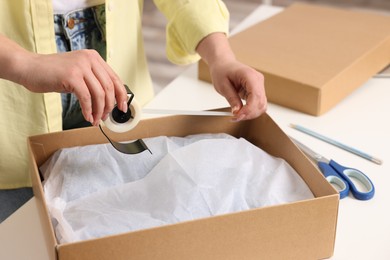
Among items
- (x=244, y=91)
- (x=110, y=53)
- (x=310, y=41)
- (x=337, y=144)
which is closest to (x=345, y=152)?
(x=337, y=144)

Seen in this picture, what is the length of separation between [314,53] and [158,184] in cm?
51

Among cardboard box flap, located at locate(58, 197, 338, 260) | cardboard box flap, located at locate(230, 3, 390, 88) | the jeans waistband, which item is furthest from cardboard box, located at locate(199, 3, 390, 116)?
cardboard box flap, located at locate(58, 197, 338, 260)

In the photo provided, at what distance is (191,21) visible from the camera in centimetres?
93

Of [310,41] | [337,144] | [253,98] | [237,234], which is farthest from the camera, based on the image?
[310,41]

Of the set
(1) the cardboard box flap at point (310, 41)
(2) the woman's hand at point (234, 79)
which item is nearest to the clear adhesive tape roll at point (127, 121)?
(2) the woman's hand at point (234, 79)

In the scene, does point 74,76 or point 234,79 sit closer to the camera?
point 74,76

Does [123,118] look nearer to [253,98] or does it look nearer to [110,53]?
[253,98]

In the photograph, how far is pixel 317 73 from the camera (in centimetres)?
97

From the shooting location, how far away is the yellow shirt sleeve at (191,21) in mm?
927

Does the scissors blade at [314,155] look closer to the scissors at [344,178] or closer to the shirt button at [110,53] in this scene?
the scissors at [344,178]

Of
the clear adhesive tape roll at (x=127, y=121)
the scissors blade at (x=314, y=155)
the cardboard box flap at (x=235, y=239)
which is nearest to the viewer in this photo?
the cardboard box flap at (x=235, y=239)

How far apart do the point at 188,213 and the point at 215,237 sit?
0.05 meters

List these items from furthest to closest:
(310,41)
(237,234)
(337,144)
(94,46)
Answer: (310,41)
(94,46)
(337,144)
(237,234)

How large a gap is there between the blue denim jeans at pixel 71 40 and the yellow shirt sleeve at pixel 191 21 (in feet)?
0.40
